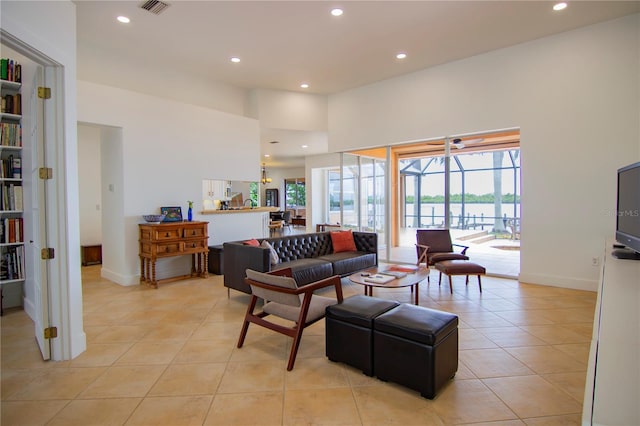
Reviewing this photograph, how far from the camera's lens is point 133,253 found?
5297mm

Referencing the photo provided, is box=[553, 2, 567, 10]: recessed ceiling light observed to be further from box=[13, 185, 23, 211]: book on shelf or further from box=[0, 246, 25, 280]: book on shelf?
box=[0, 246, 25, 280]: book on shelf

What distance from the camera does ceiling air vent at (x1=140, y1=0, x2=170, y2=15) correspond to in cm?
387

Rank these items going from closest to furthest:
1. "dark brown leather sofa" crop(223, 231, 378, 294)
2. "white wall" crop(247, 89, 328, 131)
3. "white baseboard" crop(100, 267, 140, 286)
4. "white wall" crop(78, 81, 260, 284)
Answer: "dark brown leather sofa" crop(223, 231, 378, 294) → "white wall" crop(78, 81, 260, 284) → "white baseboard" crop(100, 267, 140, 286) → "white wall" crop(247, 89, 328, 131)

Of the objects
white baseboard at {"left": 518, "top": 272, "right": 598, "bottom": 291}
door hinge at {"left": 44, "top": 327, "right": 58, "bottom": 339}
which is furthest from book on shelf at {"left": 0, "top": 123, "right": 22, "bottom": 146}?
white baseboard at {"left": 518, "top": 272, "right": 598, "bottom": 291}

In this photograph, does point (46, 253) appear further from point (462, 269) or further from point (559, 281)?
point (559, 281)

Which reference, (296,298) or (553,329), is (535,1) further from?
(296,298)

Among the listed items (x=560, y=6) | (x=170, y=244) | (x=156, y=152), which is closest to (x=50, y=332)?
(x=170, y=244)

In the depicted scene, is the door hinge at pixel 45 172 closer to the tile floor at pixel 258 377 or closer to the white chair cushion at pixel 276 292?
the tile floor at pixel 258 377

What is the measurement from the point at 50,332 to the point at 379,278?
3083 mm

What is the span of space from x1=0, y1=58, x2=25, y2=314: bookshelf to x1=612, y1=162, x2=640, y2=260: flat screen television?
5.75 m

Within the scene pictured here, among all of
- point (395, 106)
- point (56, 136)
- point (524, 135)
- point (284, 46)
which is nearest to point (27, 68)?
point (56, 136)

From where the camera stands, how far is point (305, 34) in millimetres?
4715

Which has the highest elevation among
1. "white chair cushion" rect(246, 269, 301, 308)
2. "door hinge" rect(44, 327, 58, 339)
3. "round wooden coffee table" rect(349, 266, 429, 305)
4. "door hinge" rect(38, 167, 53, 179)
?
"door hinge" rect(38, 167, 53, 179)

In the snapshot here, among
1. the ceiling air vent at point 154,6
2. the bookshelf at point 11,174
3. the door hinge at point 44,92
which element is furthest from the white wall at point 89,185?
the door hinge at point 44,92
